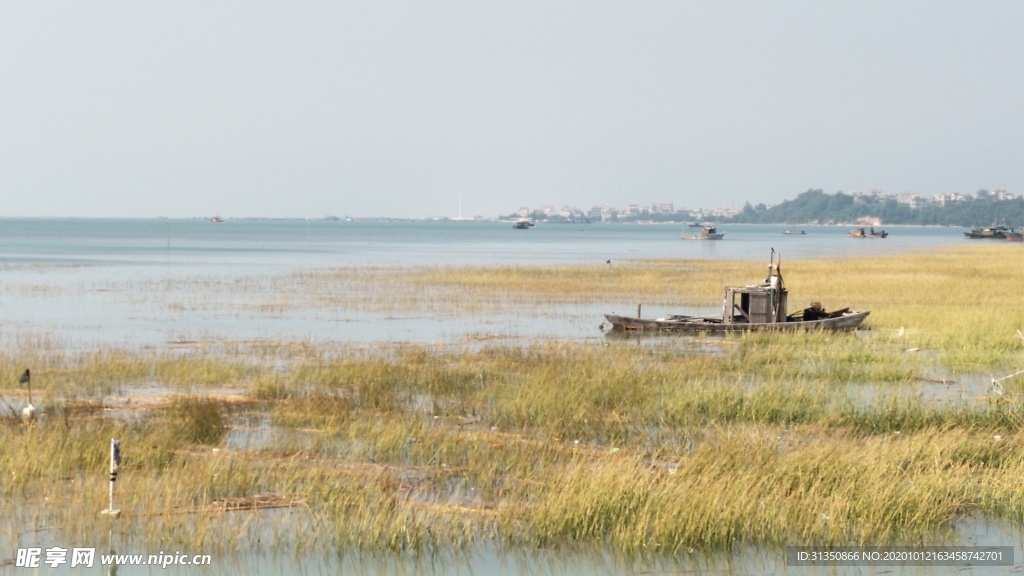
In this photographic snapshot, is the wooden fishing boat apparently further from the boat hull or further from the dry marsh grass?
the dry marsh grass

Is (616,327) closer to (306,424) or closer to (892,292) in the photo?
(306,424)

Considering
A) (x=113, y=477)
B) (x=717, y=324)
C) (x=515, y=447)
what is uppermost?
(x=113, y=477)

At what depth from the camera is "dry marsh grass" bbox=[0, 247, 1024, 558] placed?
40.5ft

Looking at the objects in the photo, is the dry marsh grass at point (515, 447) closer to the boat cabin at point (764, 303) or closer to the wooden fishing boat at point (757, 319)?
the wooden fishing boat at point (757, 319)

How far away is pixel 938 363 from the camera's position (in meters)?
25.6

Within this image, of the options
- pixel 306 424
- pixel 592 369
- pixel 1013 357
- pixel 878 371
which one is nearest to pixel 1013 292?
pixel 1013 357

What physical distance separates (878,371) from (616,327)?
10.4m

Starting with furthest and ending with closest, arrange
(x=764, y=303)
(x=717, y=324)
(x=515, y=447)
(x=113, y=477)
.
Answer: (x=764, y=303), (x=717, y=324), (x=515, y=447), (x=113, y=477)

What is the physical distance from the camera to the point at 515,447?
15750 mm

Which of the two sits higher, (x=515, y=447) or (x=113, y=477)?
(x=113, y=477)

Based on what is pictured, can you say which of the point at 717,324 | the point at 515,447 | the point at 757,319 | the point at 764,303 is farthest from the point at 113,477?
the point at 764,303

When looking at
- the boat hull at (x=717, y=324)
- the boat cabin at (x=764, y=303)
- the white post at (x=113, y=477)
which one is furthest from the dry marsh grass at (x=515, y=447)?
the boat cabin at (x=764, y=303)

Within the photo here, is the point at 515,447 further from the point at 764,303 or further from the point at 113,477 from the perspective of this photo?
the point at 764,303

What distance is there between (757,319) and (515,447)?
56.3 ft
